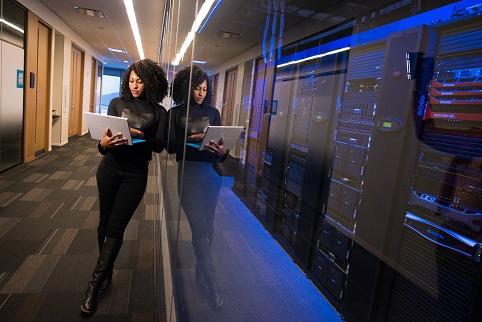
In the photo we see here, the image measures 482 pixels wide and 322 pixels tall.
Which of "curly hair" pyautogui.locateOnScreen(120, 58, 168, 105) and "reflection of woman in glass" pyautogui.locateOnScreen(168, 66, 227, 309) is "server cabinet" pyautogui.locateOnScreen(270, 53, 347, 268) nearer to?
"reflection of woman in glass" pyautogui.locateOnScreen(168, 66, 227, 309)

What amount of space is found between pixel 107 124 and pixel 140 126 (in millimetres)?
208

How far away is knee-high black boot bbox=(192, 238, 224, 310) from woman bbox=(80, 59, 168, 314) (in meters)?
0.76

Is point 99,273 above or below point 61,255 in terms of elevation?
above

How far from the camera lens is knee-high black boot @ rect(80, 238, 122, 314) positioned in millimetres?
1679

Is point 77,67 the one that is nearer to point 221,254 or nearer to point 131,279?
point 131,279


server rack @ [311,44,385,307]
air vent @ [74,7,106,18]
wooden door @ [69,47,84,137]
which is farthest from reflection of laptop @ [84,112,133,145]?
wooden door @ [69,47,84,137]

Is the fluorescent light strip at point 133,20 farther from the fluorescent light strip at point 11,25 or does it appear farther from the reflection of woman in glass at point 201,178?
the reflection of woman in glass at point 201,178

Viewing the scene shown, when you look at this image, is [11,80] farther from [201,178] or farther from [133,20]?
[201,178]

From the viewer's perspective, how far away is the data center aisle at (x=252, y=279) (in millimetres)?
555

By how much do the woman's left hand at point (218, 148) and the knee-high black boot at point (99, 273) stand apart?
1.14 meters

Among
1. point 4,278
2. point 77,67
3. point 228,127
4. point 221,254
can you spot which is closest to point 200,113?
point 228,127

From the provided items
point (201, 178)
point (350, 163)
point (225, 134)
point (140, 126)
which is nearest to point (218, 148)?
point (225, 134)

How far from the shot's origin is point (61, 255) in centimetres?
227

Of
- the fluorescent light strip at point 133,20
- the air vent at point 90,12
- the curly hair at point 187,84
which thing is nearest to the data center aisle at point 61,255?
the curly hair at point 187,84
